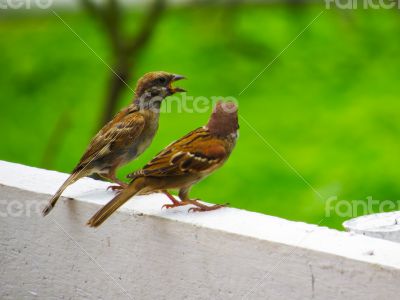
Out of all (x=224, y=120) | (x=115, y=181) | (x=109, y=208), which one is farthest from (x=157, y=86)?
(x=109, y=208)

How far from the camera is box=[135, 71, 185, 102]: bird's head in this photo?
371cm

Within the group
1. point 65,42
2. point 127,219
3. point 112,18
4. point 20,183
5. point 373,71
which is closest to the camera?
point 127,219

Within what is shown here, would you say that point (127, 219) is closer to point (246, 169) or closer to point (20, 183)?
point (20, 183)

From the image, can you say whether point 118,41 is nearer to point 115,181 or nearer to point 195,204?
point 115,181

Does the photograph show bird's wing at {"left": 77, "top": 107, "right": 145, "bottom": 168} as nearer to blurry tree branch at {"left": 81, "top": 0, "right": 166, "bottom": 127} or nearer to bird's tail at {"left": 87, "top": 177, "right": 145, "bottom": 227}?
bird's tail at {"left": 87, "top": 177, "right": 145, "bottom": 227}

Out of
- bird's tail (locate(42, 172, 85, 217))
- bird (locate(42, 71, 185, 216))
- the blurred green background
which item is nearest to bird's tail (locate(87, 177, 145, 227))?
bird's tail (locate(42, 172, 85, 217))

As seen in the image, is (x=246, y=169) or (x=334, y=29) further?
(x=334, y=29)

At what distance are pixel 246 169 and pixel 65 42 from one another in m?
2.11

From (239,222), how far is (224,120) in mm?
463

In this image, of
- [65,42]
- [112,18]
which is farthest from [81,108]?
[112,18]

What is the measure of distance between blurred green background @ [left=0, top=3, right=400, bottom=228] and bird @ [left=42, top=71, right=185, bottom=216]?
266 centimetres

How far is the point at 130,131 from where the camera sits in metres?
3.68

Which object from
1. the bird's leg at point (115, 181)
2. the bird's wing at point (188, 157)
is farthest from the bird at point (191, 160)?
the bird's leg at point (115, 181)

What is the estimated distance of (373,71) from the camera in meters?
7.41
